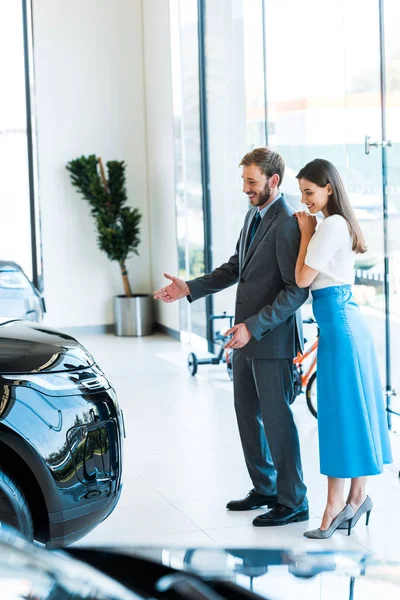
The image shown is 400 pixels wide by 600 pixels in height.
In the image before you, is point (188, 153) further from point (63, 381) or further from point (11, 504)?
point (11, 504)

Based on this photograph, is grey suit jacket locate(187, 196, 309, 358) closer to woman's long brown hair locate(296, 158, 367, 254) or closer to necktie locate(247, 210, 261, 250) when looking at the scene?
necktie locate(247, 210, 261, 250)

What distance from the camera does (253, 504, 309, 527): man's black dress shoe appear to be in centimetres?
366

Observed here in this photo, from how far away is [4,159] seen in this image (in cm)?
935

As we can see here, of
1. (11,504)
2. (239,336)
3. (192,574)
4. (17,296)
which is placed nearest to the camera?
(192,574)

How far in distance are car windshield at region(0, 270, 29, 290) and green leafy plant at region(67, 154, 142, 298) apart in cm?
241

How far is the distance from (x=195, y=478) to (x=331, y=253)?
1518mm

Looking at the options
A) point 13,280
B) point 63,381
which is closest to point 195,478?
point 63,381

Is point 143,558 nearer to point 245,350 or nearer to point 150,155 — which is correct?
point 245,350

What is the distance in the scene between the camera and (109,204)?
29.6 ft

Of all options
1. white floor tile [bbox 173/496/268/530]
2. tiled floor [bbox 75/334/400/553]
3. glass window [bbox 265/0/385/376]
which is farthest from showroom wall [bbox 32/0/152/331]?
white floor tile [bbox 173/496/268/530]

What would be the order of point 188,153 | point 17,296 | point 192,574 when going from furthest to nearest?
point 188,153 < point 17,296 < point 192,574

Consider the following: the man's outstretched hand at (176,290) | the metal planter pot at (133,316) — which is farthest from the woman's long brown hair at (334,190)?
the metal planter pot at (133,316)

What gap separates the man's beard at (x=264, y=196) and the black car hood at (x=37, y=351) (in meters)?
1.10

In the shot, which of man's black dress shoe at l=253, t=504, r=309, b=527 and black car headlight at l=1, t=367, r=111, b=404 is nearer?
black car headlight at l=1, t=367, r=111, b=404
